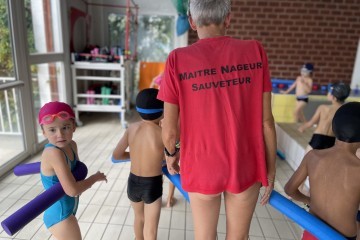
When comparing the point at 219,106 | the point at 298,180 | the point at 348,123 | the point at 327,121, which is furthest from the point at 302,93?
the point at 219,106

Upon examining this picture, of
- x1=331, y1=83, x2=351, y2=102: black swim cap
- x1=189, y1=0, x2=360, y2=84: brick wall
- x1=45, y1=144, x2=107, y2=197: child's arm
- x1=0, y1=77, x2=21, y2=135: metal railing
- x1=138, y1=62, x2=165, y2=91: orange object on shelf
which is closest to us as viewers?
x1=45, y1=144, x2=107, y2=197: child's arm

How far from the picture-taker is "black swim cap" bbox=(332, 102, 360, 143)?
94 cm

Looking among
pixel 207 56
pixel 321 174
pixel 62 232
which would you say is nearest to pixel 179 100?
pixel 207 56

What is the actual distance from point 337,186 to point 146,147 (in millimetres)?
826

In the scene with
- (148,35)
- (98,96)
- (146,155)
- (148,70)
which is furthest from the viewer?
Answer: (148,35)

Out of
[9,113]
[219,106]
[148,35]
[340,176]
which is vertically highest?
[148,35]

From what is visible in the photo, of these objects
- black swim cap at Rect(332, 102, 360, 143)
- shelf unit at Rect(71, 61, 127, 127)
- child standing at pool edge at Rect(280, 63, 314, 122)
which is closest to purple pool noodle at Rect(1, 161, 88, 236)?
black swim cap at Rect(332, 102, 360, 143)

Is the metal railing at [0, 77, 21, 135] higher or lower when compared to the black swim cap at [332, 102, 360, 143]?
lower

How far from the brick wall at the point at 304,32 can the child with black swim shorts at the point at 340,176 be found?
4.09m

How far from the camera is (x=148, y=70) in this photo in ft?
17.1

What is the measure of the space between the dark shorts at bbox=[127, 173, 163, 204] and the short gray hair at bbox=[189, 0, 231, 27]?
829 millimetres

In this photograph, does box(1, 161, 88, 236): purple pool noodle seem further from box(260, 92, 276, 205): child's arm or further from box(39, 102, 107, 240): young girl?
box(260, 92, 276, 205): child's arm

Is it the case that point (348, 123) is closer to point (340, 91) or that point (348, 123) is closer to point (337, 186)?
point (337, 186)

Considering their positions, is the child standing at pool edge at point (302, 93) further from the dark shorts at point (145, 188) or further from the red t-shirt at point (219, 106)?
the red t-shirt at point (219, 106)
